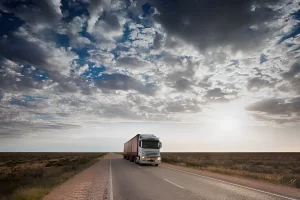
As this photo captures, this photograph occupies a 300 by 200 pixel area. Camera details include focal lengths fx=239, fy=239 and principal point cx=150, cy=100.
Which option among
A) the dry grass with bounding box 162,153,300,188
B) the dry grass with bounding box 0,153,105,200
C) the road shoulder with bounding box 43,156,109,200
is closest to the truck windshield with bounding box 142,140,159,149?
the dry grass with bounding box 162,153,300,188

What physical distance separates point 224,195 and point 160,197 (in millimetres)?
2509

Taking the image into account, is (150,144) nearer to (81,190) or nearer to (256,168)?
(256,168)

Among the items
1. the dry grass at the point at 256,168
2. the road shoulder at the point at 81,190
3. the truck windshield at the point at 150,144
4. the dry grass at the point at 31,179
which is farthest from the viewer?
the truck windshield at the point at 150,144

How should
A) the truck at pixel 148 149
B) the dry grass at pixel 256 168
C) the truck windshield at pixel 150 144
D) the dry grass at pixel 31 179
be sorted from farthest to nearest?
the truck windshield at pixel 150 144 → the truck at pixel 148 149 → the dry grass at pixel 256 168 → the dry grass at pixel 31 179

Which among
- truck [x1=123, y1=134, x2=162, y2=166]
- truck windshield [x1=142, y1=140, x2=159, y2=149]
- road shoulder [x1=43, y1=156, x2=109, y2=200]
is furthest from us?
truck windshield [x1=142, y1=140, x2=159, y2=149]

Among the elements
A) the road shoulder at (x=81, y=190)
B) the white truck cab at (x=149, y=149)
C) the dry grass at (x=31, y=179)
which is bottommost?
the dry grass at (x=31, y=179)

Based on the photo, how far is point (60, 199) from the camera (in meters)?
9.16

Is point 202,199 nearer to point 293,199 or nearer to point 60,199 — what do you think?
point 293,199

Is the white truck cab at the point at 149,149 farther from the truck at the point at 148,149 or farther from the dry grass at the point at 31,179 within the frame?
the dry grass at the point at 31,179

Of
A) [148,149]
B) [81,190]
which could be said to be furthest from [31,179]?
[148,149]

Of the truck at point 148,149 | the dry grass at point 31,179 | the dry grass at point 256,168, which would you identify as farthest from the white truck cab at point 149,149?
the dry grass at point 31,179

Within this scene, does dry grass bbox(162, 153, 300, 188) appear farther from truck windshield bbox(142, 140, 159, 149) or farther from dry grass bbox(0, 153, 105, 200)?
dry grass bbox(0, 153, 105, 200)

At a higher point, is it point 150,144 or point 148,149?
point 150,144

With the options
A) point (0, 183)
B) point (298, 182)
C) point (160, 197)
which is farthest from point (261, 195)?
point (0, 183)
